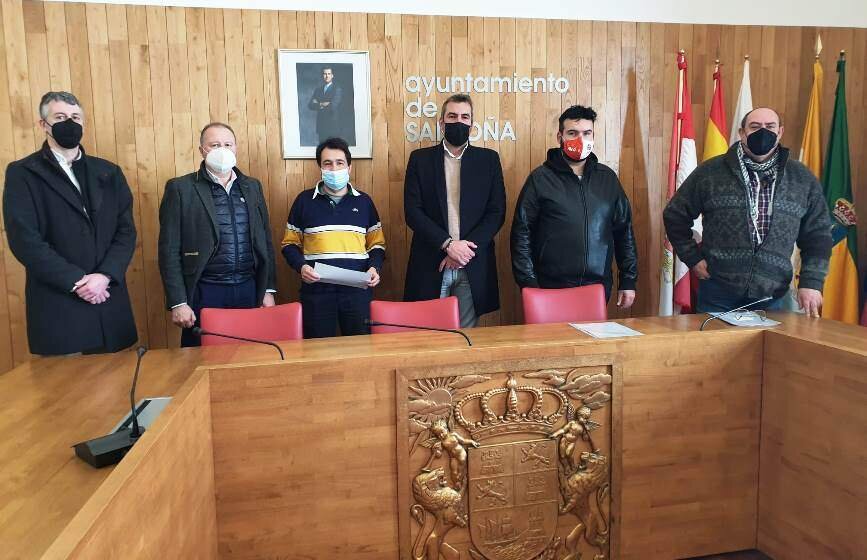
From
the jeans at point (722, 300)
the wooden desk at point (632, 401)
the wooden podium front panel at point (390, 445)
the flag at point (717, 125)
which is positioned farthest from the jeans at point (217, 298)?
the flag at point (717, 125)

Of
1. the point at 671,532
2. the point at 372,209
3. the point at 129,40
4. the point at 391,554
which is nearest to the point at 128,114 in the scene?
the point at 129,40

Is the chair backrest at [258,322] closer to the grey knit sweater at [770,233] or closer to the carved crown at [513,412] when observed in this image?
the carved crown at [513,412]

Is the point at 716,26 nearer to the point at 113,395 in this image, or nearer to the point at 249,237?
the point at 249,237

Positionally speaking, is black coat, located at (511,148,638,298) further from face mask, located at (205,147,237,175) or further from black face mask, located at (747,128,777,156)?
face mask, located at (205,147,237,175)

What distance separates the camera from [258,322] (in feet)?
7.89

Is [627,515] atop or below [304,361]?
below

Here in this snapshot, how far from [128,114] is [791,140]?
4.03m

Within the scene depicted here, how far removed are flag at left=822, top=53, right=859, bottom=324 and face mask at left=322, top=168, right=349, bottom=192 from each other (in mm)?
2930

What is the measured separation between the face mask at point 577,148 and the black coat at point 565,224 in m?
0.05

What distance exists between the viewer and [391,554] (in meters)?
1.91

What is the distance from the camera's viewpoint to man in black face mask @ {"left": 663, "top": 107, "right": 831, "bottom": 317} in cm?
271

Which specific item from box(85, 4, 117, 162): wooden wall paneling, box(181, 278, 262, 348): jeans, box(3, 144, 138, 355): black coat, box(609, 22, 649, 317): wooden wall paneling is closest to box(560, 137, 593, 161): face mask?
box(609, 22, 649, 317): wooden wall paneling

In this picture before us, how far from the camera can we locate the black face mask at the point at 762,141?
2688 millimetres

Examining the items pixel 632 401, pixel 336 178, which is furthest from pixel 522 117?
pixel 632 401
